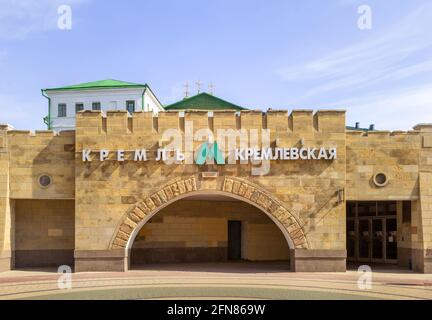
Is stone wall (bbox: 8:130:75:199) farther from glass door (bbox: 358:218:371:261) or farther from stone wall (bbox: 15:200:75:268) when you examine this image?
glass door (bbox: 358:218:371:261)

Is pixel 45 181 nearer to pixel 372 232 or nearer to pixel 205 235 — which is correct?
pixel 205 235

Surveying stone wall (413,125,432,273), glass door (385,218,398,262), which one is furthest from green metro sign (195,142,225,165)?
glass door (385,218,398,262)

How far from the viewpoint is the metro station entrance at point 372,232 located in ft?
82.5

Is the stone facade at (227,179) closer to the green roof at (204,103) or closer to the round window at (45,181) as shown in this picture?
the round window at (45,181)

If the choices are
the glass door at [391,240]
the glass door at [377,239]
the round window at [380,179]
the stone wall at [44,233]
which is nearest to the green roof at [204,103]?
the glass door at [377,239]

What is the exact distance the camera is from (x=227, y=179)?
21.3m

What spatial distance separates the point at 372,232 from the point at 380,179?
5338mm

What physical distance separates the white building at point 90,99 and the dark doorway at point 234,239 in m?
21.5

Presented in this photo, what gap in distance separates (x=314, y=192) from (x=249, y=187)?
2.39 meters

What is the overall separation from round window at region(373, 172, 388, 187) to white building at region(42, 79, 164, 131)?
28710 mm

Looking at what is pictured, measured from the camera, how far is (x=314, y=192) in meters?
21.3
